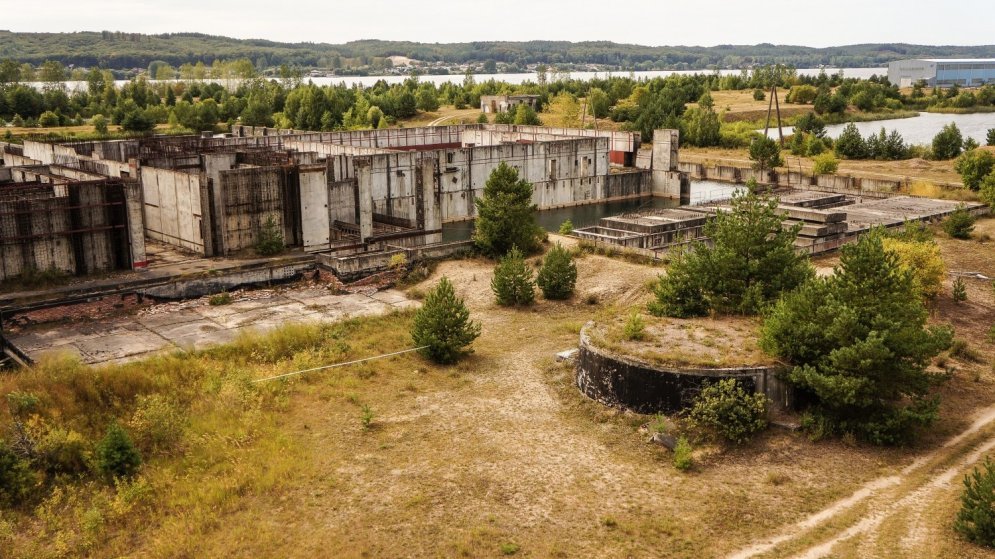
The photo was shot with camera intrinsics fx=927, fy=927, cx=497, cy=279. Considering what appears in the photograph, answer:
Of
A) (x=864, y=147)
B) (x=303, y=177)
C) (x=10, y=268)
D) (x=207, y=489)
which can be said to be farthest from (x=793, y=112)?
(x=207, y=489)

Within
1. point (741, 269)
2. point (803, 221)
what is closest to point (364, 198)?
point (803, 221)

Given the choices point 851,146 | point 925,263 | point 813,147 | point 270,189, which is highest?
point 270,189

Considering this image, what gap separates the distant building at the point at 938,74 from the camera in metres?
176

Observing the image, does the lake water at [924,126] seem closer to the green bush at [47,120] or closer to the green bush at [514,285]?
the green bush at [514,285]

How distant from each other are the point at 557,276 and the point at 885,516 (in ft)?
56.0

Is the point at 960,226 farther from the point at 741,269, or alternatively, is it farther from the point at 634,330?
the point at 634,330

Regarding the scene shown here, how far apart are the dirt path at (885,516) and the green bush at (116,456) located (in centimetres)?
1235

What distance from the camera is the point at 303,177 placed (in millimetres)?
38969

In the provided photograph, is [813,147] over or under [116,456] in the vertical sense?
over

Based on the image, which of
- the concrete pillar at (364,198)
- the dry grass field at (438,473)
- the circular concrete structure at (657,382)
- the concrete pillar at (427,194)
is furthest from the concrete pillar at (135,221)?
the circular concrete structure at (657,382)

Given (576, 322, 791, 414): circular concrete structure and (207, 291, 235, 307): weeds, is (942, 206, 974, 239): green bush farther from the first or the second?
(207, 291, 235, 307): weeds

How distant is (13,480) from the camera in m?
19.0

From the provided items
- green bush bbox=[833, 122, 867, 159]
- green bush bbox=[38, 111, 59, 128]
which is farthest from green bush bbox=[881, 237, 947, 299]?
green bush bbox=[38, 111, 59, 128]

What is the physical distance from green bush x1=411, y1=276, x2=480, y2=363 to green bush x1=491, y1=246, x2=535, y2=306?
18.5ft
